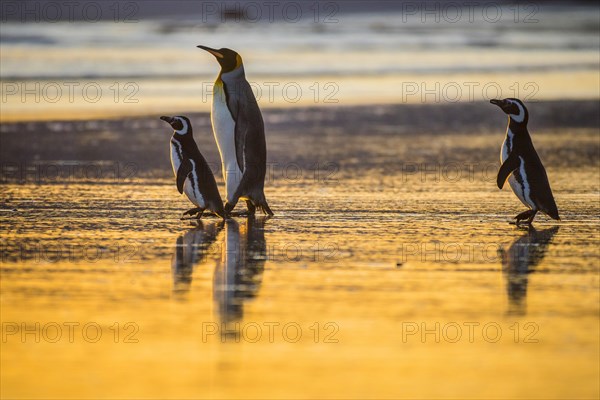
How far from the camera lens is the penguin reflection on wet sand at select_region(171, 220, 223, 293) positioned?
21.0 ft

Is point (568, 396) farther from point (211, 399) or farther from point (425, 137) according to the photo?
point (425, 137)

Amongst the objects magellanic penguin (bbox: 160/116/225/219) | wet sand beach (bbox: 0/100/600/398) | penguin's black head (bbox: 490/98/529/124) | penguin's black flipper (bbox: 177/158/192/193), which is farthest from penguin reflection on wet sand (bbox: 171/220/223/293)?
penguin's black head (bbox: 490/98/529/124)

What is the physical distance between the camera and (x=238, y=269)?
6.71 m

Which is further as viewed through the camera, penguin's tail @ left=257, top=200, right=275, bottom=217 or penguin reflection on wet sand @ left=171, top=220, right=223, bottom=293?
penguin's tail @ left=257, top=200, right=275, bottom=217

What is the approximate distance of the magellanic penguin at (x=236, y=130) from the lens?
8.98 m

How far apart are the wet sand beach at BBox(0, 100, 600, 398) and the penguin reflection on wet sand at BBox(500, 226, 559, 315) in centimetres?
2

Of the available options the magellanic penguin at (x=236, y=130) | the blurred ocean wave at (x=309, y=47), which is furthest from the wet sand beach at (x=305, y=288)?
the blurred ocean wave at (x=309, y=47)

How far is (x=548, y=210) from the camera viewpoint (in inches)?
332

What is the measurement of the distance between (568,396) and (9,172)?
8282 mm

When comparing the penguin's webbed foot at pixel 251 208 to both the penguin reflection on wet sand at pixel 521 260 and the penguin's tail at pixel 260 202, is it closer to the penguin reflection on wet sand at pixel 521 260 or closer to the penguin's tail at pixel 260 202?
the penguin's tail at pixel 260 202

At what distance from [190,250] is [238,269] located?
0.71 metres

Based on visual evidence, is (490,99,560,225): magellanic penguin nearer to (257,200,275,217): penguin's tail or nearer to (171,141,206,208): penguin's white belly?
(257,200,275,217): penguin's tail

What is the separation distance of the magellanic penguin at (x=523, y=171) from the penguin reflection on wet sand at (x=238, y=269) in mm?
1851

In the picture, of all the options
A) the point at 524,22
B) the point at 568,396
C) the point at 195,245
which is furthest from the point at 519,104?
the point at 524,22
